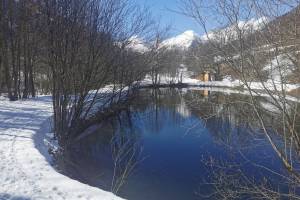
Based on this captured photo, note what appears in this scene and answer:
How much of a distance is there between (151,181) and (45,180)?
493 centimetres

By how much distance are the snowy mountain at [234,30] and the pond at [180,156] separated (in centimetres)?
107

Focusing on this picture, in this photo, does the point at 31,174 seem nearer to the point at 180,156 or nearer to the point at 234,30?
the point at 234,30

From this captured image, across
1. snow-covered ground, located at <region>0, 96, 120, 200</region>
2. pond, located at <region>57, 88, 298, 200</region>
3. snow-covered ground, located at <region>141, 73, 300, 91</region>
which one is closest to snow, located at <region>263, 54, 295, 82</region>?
snow-covered ground, located at <region>141, 73, 300, 91</region>

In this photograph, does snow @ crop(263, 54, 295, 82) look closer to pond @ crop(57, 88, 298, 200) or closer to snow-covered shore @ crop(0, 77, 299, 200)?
snow-covered shore @ crop(0, 77, 299, 200)

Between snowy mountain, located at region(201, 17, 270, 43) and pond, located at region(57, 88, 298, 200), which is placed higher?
snowy mountain, located at region(201, 17, 270, 43)

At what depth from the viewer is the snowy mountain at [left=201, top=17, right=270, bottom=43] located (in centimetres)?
563

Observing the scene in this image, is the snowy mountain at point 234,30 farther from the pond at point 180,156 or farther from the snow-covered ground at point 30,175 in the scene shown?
the snow-covered ground at point 30,175

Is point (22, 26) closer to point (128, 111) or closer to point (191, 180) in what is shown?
point (128, 111)

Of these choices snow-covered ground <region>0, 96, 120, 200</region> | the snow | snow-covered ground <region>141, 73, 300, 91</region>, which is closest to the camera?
the snow

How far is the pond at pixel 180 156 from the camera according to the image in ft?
28.3

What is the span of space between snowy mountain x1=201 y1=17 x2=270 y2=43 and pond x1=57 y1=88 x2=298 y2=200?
1.07m

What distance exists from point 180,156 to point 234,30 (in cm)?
913

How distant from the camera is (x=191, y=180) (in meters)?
11.7

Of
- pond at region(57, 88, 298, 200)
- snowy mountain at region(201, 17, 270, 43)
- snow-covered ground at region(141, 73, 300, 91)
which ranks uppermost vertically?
snowy mountain at region(201, 17, 270, 43)
